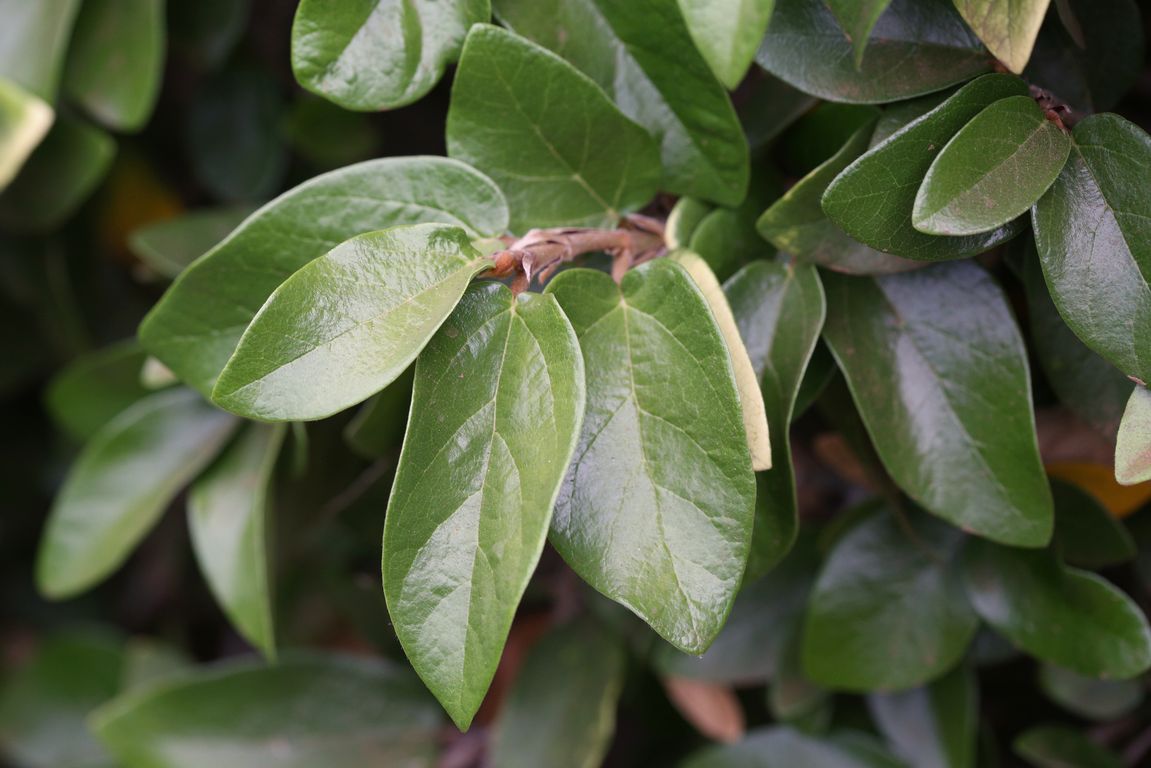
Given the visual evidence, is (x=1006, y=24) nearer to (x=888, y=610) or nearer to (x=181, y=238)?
(x=888, y=610)

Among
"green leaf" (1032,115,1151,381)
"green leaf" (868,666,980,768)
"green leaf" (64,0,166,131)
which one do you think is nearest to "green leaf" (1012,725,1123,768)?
"green leaf" (868,666,980,768)

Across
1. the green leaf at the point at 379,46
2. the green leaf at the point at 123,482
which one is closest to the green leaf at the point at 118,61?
the green leaf at the point at 123,482

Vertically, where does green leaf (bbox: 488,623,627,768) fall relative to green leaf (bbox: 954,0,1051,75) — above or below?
below

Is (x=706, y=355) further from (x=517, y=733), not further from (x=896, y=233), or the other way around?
(x=517, y=733)

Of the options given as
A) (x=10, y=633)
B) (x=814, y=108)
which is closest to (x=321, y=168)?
(x=814, y=108)

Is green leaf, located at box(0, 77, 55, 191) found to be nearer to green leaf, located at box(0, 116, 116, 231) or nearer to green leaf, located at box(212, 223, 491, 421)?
green leaf, located at box(0, 116, 116, 231)

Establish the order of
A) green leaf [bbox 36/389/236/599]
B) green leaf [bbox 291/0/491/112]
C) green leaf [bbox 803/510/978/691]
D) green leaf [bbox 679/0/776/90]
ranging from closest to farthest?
green leaf [bbox 679/0/776/90] → green leaf [bbox 291/0/491/112] → green leaf [bbox 803/510/978/691] → green leaf [bbox 36/389/236/599]

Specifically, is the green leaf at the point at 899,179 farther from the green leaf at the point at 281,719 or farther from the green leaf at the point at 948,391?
the green leaf at the point at 281,719
